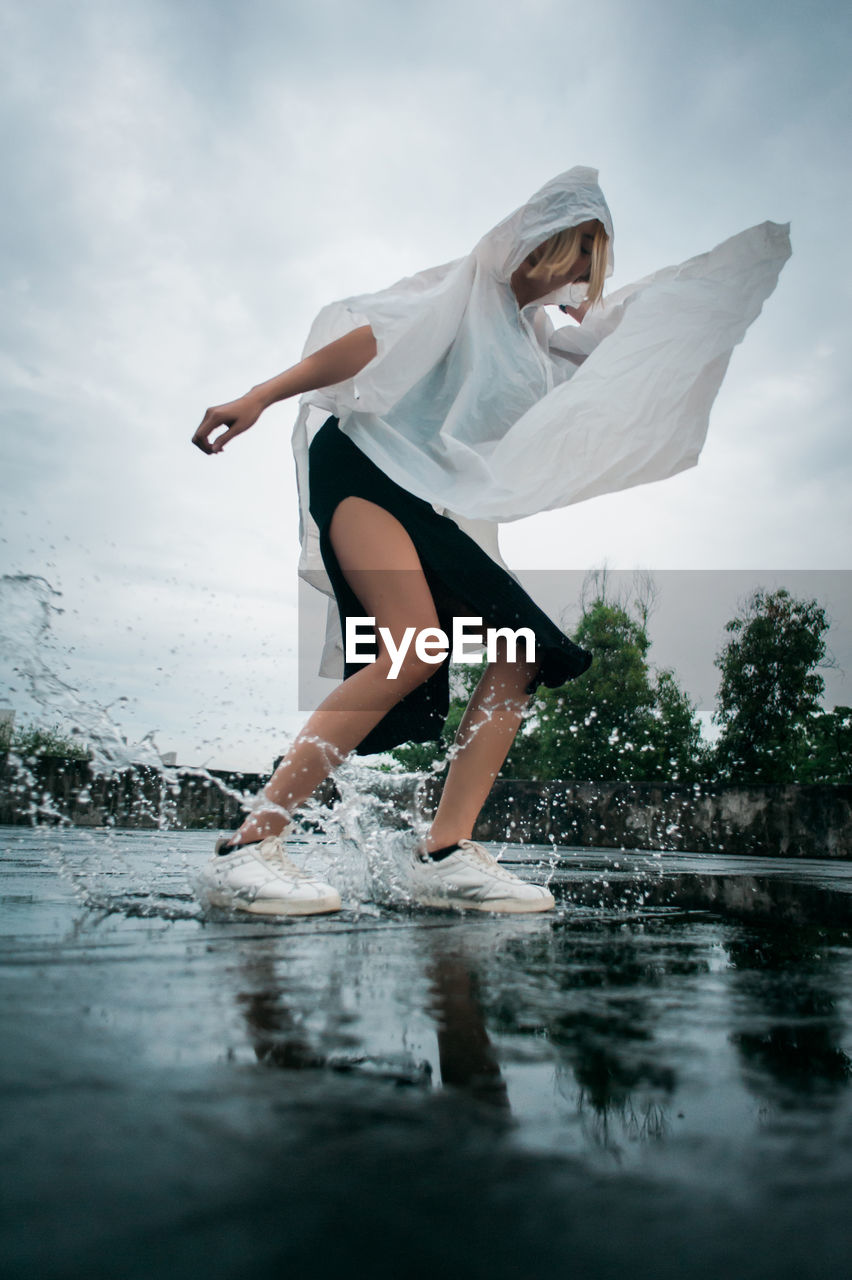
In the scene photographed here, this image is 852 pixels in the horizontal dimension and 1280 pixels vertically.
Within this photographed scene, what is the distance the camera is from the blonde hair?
8.43 ft

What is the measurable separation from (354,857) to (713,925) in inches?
40.0

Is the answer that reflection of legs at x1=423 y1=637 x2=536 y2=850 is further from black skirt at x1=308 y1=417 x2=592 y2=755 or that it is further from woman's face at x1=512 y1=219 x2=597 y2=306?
woman's face at x1=512 y1=219 x2=597 y2=306

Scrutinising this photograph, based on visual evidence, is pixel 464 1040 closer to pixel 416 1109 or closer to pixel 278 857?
pixel 416 1109

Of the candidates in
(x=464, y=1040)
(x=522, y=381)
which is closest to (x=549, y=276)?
(x=522, y=381)

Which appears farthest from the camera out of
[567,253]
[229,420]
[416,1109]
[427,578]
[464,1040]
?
[567,253]

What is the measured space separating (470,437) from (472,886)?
140cm

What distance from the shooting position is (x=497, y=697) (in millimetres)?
2502

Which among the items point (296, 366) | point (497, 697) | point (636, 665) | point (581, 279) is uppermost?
point (636, 665)

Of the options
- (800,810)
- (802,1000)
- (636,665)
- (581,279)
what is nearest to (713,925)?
(802,1000)

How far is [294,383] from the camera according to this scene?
94.2 inches

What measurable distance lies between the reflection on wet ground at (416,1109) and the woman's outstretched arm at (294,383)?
1.40 metres

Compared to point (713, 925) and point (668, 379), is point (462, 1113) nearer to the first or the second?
point (713, 925)

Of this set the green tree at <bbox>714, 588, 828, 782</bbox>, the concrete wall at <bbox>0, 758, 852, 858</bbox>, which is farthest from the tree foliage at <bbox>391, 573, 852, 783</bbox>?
the concrete wall at <bbox>0, 758, 852, 858</bbox>

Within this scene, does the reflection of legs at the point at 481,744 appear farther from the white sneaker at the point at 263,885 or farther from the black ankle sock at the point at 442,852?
the white sneaker at the point at 263,885
